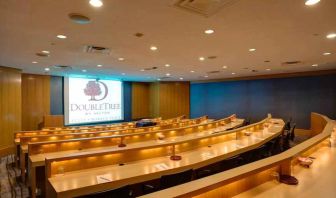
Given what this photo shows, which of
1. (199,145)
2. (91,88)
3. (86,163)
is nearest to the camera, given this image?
(86,163)

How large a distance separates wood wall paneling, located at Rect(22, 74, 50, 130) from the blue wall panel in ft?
31.2

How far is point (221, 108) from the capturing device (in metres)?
13.4

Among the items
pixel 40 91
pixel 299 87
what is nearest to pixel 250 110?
pixel 299 87

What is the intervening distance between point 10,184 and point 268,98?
38.8 ft

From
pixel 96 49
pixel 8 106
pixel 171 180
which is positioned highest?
pixel 96 49

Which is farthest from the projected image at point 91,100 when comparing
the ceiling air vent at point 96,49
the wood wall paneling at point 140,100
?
the ceiling air vent at point 96,49

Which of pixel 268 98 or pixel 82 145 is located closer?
pixel 82 145

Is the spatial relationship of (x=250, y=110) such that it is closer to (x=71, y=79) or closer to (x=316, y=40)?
(x=316, y=40)

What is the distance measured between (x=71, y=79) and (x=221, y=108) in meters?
9.62

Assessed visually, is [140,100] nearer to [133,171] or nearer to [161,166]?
[161,166]

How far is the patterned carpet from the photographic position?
3.92 m

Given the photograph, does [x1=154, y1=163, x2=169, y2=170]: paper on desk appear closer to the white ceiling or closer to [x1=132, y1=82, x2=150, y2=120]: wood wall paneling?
the white ceiling

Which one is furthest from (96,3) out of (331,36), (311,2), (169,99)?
(169,99)

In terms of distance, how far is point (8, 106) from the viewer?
7469 mm
